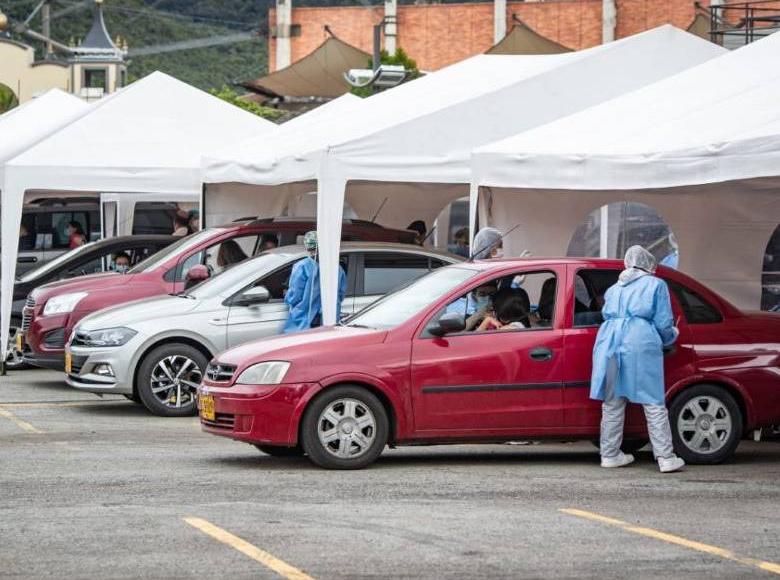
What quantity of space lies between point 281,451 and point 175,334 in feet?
12.6

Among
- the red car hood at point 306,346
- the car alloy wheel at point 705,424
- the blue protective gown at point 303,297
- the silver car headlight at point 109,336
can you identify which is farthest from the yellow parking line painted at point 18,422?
the car alloy wheel at point 705,424

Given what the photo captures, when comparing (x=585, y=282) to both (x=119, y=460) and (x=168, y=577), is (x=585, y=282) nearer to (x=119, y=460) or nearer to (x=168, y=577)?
(x=119, y=460)

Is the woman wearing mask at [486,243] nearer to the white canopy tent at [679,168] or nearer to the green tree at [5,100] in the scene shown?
the white canopy tent at [679,168]

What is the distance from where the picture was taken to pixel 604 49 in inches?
765

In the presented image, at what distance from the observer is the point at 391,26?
7269cm

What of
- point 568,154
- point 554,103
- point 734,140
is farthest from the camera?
point 554,103

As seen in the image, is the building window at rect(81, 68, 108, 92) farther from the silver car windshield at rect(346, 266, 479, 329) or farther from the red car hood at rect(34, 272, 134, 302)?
the silver car windshield at rect(346, 266, 479, 329)

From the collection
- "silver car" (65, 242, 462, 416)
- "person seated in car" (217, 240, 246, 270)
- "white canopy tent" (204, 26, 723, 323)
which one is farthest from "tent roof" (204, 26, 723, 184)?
"silver car" (65, 242, 462, 416)

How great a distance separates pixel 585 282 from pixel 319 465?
7.73ft

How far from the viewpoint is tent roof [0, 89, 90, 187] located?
25920 mm

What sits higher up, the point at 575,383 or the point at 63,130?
the point at 63,130

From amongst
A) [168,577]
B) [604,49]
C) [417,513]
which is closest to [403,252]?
[604,49]

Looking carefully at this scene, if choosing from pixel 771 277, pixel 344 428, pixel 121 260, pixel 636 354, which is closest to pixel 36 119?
pixel 121 260

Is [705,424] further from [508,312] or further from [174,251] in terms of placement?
[174,251]
